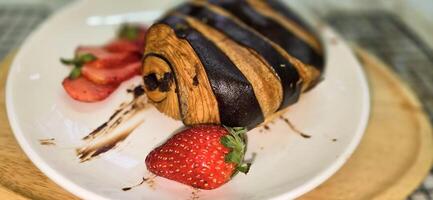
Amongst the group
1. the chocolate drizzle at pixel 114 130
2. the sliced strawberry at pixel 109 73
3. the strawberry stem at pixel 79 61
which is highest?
the strawberry stem at pixel 79 61

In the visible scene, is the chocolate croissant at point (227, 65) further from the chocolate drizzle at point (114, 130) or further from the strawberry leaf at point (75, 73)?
the strawberry leaf at point (75, 73)

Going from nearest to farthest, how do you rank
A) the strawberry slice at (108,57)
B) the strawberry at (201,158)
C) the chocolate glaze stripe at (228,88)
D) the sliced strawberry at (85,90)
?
the strawberry at (201,158)
the chocolate glaze stripe at (228,88)
the sliced strawberry at (85,90)
the strawberry slice at (108,57)

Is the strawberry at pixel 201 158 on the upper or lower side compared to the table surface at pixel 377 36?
lower

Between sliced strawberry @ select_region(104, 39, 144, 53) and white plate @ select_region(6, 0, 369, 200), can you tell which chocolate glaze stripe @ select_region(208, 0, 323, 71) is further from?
sliced strawberry @ select_region(104, 39, 144, 53)

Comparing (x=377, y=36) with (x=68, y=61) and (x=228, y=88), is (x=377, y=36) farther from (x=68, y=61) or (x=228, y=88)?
(x=68, y=61)

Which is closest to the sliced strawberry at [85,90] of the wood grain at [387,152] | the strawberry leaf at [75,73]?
the strawberry leaf at [75,73]

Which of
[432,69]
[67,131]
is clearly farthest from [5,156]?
[432,69]
